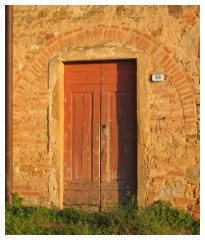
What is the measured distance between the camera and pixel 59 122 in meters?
6.68

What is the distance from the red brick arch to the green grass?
4.18ft

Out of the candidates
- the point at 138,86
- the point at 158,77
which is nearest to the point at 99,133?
the point at 138,86

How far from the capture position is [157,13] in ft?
21.3

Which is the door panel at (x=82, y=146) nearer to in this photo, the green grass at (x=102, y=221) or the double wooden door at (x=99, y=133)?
the double wooden door at (x=99, y=133)

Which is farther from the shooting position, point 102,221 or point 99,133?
point 99,133

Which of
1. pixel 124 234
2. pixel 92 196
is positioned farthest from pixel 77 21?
pixel 124 234

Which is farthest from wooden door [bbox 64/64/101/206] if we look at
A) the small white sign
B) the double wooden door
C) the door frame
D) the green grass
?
the small white sign

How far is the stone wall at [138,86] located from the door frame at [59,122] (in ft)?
0.05

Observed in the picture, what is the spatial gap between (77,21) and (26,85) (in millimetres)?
1289

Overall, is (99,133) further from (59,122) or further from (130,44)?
(130,44)

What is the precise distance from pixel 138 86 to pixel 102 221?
2.03 metres

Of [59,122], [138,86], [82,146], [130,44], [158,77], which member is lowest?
[82,146]

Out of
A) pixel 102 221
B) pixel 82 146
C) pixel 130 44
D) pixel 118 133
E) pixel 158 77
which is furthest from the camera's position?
pixel 82 146

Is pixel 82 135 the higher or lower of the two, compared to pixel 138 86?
lower
